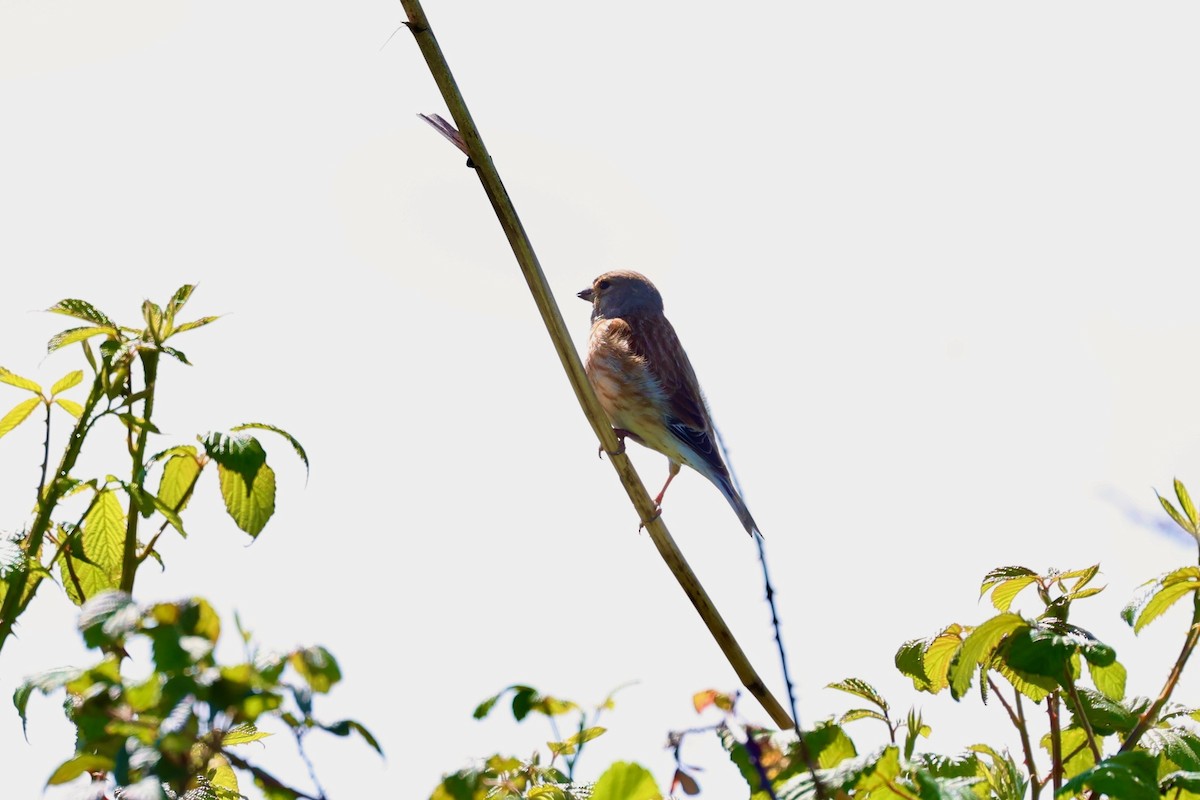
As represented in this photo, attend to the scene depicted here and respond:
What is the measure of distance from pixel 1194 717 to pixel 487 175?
1130 mm

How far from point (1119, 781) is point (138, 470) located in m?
0.95

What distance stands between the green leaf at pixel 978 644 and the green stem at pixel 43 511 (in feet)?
3.09

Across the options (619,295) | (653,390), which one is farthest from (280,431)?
(619,295)

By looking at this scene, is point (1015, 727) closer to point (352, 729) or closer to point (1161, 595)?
point (1161, 595)

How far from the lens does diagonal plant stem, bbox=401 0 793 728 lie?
5.09ft

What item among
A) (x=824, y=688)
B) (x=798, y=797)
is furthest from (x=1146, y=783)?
(x=824, y=688)

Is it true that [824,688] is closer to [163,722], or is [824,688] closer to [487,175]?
[487,175]

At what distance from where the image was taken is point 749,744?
3.12 feet

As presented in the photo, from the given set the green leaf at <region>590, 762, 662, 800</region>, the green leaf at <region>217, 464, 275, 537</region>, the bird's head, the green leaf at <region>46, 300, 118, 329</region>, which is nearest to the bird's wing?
the bird's head

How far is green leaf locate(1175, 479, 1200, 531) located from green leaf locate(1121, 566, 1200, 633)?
0.23ft

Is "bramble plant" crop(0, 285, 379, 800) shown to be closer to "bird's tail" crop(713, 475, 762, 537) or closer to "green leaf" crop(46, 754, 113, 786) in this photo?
"green leaf" crop(46, 754, 113, 786)

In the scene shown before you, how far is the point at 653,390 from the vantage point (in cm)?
507

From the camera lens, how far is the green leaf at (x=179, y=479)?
57.7 inches

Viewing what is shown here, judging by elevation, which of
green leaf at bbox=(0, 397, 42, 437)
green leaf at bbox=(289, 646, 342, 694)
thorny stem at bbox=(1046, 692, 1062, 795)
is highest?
green leaf at bbox=(0, 397, 42, 437)
